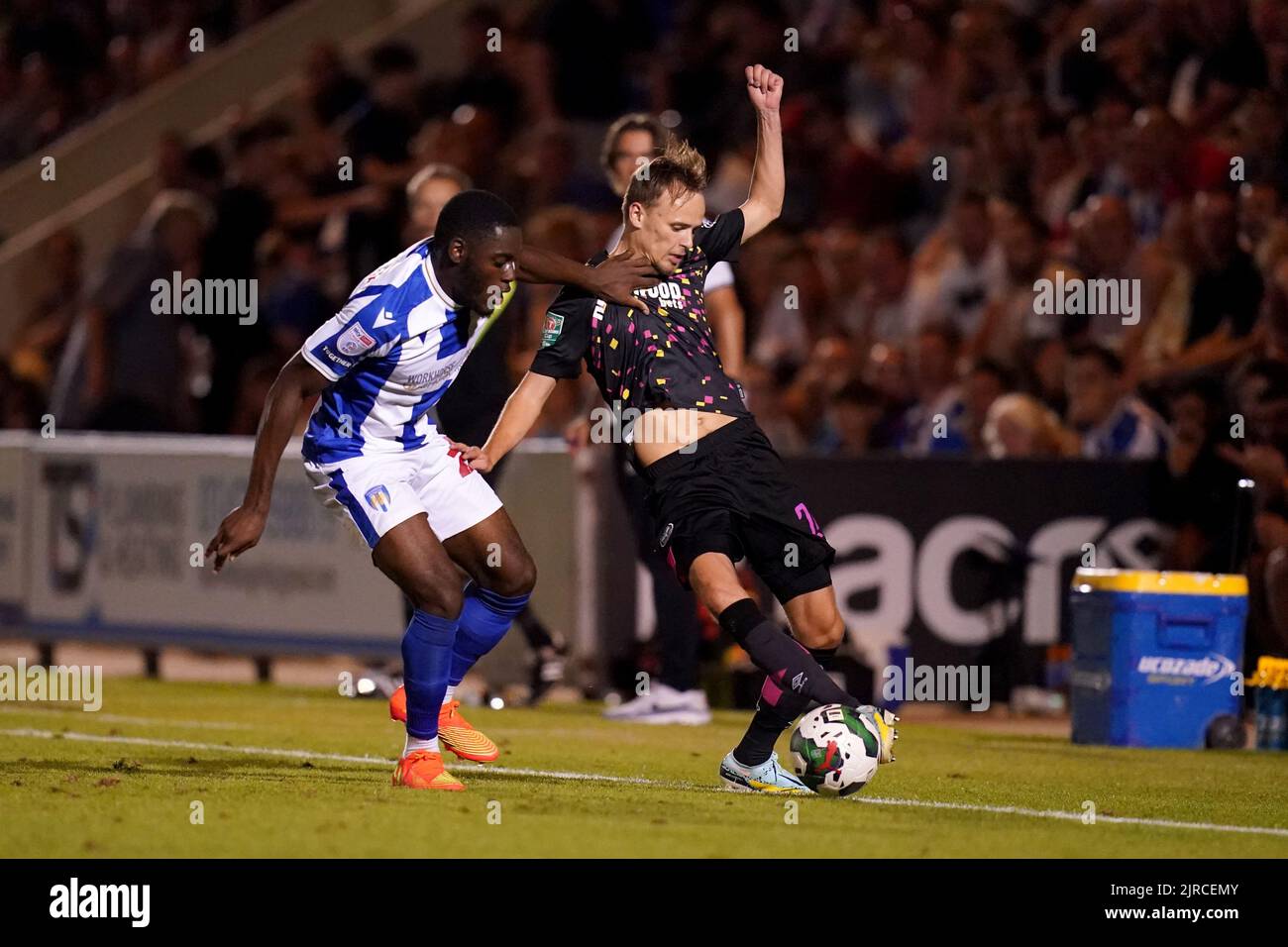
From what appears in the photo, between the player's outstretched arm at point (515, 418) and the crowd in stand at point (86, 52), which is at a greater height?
the crowd in stand at point (86, 52)

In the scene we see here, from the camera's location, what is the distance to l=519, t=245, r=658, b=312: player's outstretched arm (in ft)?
26.3

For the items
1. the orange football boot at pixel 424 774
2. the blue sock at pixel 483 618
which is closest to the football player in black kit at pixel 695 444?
the blue sock at pixel 483 618

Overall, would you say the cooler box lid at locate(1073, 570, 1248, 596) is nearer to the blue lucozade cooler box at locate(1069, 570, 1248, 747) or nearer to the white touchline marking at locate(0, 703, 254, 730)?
the blue lucozade cooler box at locate(1069, 570, 1248, 747)

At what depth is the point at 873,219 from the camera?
1625cm

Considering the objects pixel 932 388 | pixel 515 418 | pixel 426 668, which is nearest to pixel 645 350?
pixel 515 418

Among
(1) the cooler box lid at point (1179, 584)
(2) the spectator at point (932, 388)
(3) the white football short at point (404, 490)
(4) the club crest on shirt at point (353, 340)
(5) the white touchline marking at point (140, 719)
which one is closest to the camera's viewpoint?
(4) the club crest on shirt at point (353, 340)

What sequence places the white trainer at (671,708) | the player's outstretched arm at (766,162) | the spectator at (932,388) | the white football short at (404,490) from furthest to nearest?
the spectator at (932,388) < the white trainer at (671,708) < the player's outstretched arm at (766,162) < the white football short at (404,490)

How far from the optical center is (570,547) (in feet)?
42.6

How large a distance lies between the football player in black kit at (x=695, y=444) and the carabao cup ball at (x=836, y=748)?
6cm

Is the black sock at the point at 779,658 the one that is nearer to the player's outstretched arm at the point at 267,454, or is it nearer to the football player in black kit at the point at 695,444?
the football player in black kit at the point at 695,444

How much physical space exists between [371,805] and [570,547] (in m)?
5.62

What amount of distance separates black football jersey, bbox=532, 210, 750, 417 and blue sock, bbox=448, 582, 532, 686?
1.14 metres

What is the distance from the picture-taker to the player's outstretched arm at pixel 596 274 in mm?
8031
